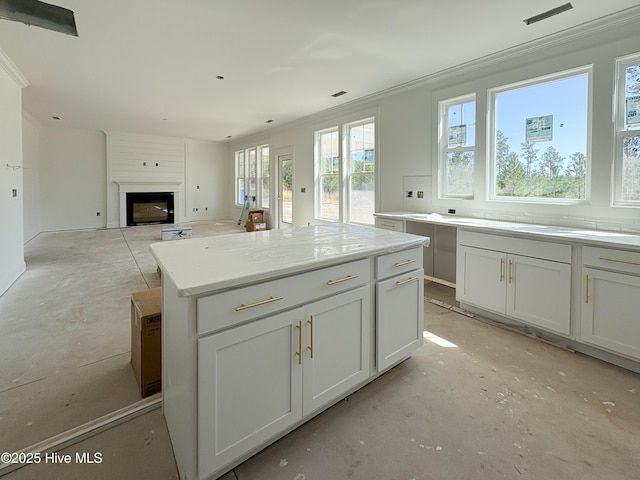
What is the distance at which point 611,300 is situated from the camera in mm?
2266

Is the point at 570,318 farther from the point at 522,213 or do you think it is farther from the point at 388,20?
the point at 388,20

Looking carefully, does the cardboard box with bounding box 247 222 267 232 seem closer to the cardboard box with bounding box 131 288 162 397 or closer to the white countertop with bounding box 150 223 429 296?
the white countertop with bounding box 150 223 429 296

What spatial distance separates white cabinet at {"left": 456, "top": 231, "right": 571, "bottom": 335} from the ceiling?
1965mm

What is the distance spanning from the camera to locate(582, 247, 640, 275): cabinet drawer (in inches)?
84.5

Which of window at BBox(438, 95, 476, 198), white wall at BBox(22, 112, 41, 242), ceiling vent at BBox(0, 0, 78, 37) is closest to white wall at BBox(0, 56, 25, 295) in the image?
ceiling vent at BBox(0, 0, 78, 37)

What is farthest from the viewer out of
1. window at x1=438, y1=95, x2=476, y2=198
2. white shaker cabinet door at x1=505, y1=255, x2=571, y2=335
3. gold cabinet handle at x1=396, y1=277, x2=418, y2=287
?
window at x1=438, y1=95, x2=476, y2=198

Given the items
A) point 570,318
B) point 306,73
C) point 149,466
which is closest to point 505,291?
point 570,318

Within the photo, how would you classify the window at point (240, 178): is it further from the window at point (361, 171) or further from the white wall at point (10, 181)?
the white wall at point (10, 181)

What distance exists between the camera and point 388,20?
2898 millimetres

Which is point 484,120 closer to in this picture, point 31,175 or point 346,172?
point 346,172

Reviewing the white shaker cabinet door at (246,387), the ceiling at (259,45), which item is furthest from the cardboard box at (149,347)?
the ceiling at (259,45)

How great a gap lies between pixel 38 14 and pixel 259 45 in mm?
1842

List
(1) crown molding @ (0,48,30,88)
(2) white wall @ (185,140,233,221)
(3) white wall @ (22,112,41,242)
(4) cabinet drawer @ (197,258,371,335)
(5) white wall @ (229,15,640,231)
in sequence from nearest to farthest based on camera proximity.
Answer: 1. (4) cabinet drawer @ (197,258,371,335)
2. (5) white wall @ (229,15,640,231)
3. (1) crown molding @ (0,48,30,88)
4. (3) white wall @ (22,112,41,242)
5. (2) white wall @ (185,140,233,221)

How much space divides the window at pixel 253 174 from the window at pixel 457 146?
5.50 metres
